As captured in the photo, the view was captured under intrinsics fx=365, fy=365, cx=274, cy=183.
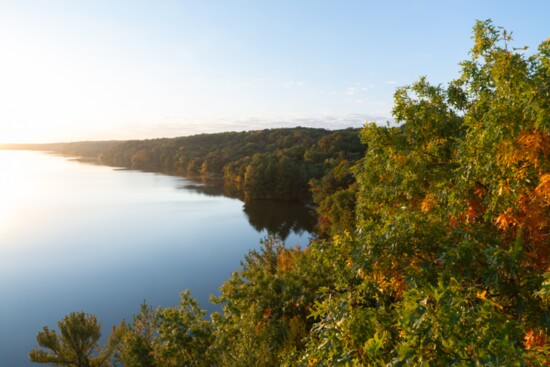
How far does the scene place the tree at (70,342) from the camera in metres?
22.1

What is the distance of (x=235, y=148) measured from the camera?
14300 cm

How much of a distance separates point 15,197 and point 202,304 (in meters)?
83.0

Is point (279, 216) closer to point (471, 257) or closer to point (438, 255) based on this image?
point (438, 255)

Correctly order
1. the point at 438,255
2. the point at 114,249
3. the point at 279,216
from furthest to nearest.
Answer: the point at 279,216
the point at 114,249
the point at 438,255

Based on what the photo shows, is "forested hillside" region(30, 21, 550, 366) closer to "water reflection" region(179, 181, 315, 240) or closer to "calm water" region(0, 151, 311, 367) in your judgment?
"calm water" region(0, 151, 311, 367)

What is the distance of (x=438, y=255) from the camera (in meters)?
7.86

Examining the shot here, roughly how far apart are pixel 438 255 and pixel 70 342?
23268mm

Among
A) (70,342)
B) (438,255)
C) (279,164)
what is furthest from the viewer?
(279,164)

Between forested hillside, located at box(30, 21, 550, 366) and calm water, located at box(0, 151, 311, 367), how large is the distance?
62.8 feet

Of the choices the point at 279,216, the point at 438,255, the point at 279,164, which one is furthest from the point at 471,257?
the point at 279,164

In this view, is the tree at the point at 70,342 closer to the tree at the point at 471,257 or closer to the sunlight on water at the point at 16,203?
the tree at the point at 471,257

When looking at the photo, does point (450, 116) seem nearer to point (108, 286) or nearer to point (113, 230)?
point (108, 286)

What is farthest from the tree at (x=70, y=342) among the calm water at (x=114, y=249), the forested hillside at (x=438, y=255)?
the forested hillside at (x=438, y=255)

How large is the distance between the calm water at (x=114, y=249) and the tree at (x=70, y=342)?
140 inches
